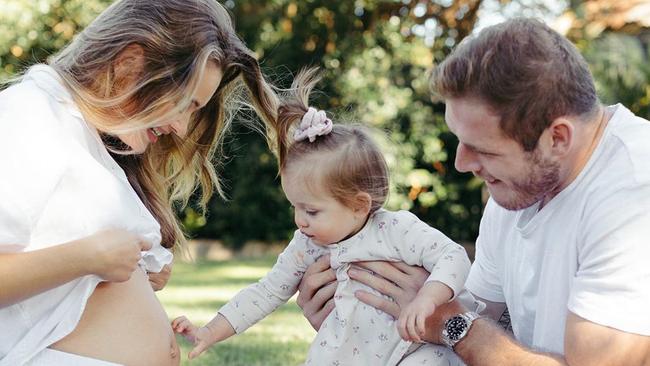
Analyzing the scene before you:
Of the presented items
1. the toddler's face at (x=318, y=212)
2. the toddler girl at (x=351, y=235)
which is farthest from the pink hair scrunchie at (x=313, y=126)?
the toddler's face at (x=318, y=212)

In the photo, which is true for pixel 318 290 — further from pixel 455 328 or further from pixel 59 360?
pixel 59 360

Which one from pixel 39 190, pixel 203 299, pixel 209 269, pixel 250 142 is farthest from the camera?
pixel 250 142

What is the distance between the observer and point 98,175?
276 centimetres

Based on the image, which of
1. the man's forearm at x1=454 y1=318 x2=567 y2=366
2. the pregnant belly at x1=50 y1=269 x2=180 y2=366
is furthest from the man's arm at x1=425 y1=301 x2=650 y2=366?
the pregnant belly at x1=50 y1=269 x2=180 y2=366

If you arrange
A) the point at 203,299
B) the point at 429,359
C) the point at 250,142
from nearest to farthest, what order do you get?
the point at 429,359, the point at 203,299, the point at 250,142

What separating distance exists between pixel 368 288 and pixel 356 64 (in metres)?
10.5

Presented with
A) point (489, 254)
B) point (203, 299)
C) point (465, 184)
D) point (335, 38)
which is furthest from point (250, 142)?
point (489, 254)

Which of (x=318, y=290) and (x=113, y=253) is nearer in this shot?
(x=113, y=253)

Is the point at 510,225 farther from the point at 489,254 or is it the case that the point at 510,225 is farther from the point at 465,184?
the point at 465,184

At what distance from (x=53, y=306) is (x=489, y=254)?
162 cm

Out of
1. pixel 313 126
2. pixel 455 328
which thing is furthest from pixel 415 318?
pixel 313 126

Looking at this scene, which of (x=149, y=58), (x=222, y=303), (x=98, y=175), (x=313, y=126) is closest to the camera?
(x=98, y=175)

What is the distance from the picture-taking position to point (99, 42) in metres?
3.02

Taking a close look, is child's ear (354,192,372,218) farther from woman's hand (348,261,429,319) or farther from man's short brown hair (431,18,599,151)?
man's short brown hair (431,18,599,151)
